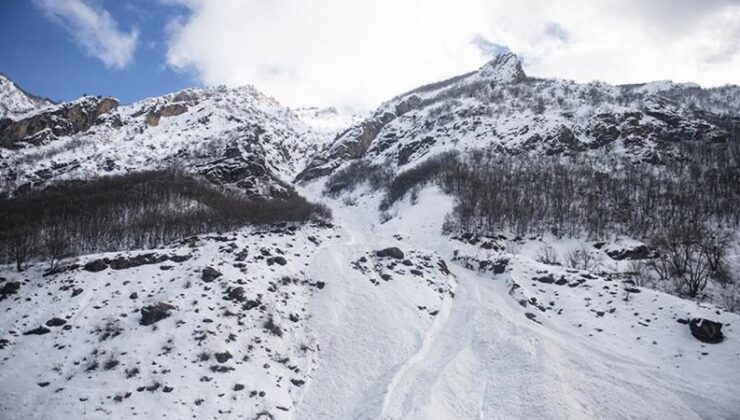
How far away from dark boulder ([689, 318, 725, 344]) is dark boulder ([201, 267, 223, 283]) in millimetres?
38677

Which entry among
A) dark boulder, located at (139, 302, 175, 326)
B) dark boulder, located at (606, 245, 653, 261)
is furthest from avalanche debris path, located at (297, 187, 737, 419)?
dark boulder, located at (606, 245, 653, 261)

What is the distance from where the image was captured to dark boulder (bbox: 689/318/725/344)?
30123 mm

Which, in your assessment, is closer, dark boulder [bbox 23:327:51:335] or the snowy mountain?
the snowy mountain

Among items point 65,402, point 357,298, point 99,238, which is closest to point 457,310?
point 357,298

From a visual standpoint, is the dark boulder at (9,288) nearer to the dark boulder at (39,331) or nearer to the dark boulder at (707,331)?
the dark boulder at (39,331)

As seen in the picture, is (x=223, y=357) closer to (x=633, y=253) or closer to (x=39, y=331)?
(x=39, y=331)

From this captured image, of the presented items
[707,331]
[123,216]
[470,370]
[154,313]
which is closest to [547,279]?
[707,331]

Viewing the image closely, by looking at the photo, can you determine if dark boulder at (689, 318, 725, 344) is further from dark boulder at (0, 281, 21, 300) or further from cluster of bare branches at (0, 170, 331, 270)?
cluster of bare branches at (0, 170, 331, 270)

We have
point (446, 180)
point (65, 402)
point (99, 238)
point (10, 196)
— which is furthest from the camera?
point (10, 196)

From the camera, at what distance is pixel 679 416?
881 inches

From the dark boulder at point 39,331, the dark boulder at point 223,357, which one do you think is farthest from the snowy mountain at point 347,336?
the dark boulder at point 223,357

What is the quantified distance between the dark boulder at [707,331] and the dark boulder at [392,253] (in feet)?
96.6

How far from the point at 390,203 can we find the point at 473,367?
111898 millimetres

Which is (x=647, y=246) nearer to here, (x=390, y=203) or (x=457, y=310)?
(x=457, y=310)
